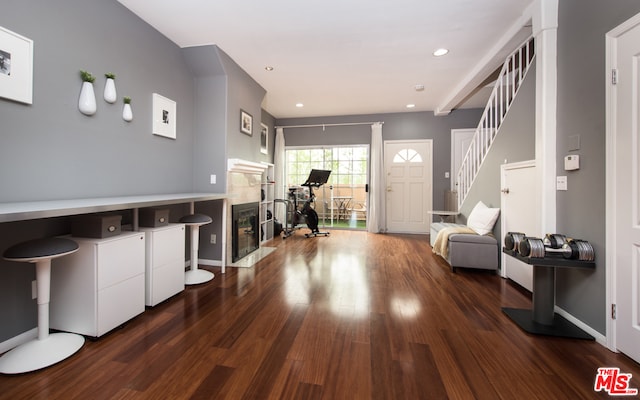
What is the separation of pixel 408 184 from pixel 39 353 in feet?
19.5

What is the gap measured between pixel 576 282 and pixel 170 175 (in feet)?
13.1

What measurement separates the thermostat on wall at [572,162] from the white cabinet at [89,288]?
3.40 metres

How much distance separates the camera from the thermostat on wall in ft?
6.26

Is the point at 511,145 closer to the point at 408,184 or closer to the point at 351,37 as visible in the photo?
the point at 351,37

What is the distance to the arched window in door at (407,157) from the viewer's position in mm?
5945

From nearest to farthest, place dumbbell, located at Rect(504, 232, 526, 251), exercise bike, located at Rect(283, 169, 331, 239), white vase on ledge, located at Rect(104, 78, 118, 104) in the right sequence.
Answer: dumbbell, located at Rect(504, 232, 526, 251), white vase on ledge, located at Rect(104, 78, 118, 104), exercise bike, located at Rect(283, 169, 331, 239)

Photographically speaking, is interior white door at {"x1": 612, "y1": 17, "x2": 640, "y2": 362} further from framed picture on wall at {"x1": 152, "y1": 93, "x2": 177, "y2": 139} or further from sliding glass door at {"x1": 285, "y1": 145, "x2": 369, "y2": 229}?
sliding glass door at {"x1": 285, "y1": 145, "x2": 369, "y2": 229}

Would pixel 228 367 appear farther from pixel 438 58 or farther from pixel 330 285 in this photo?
pixel 438 58

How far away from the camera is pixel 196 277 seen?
9.43 feet

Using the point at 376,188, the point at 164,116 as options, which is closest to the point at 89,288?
the point at 164,116

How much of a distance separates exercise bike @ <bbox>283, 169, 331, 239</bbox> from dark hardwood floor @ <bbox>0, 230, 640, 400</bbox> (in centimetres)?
282

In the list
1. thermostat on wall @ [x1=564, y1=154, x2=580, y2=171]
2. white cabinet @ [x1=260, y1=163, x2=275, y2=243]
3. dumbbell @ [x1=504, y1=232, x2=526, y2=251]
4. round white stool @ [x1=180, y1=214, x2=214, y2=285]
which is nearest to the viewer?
thermostat on wall @ [x1=564, y1=154, x2=580, y2=171]

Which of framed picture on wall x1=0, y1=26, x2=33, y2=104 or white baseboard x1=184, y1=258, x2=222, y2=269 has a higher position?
framed picture on wall x1=0, y1=26, x2=33, y2=104

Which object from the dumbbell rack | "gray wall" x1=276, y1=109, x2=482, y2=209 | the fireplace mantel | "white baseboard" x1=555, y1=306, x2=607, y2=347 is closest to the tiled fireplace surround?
the fireplace mantel
